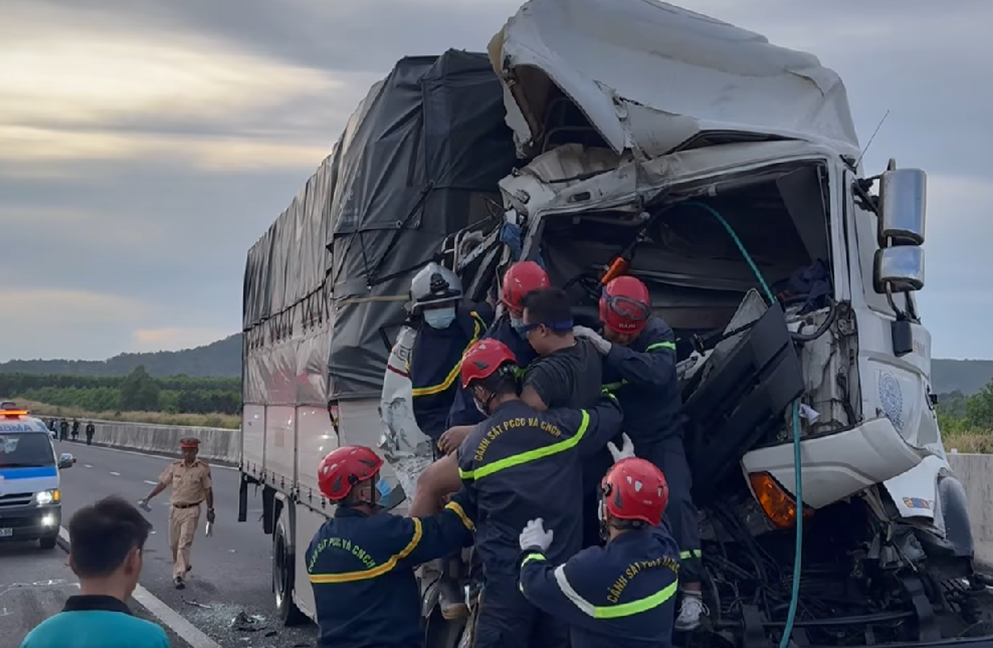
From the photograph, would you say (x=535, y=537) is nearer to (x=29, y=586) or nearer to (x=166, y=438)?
(x=29, y=586)

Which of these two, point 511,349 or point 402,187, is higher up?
point 402,187

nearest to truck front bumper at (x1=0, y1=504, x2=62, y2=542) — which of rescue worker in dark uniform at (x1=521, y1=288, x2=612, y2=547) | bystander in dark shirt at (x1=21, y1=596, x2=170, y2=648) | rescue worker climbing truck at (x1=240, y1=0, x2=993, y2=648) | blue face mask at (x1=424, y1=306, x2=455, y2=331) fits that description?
rescue worker climbing truck at (x1=240, y1=0, x2=993, y2=648)

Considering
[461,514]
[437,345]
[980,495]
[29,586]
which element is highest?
[437,345]

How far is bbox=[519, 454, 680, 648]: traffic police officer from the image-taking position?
13.9 ft

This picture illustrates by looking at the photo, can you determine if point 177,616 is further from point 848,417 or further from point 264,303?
point 848,417

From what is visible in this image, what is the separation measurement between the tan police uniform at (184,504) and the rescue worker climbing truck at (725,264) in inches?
218

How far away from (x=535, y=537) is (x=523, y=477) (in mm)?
338

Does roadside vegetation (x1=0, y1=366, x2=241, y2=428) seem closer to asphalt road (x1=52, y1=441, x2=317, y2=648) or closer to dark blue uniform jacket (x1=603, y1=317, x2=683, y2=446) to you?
asphalt road (x1=52, y1=441, x2=317, y2=648)

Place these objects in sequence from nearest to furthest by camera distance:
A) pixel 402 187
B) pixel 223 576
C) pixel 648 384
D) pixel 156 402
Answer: pixel 648 384, pixel 402 187, pixel 223 576, pixel 156 402

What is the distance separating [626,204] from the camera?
6.11 metres

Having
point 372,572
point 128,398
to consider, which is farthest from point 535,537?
point 128,398

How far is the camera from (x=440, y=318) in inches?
241

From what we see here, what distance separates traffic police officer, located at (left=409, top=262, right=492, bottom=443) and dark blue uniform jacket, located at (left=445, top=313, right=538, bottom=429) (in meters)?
0.17

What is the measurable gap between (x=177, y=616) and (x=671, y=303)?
6279 millimetres
